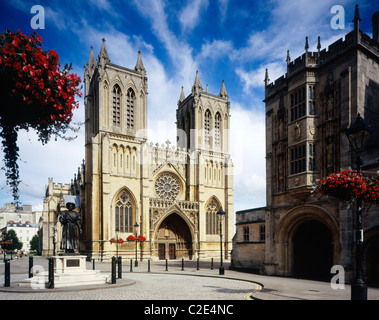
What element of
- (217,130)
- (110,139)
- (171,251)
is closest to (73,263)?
(110,139)

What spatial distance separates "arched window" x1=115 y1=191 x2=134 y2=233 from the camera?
137ft

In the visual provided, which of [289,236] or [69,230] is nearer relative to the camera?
[69,230]

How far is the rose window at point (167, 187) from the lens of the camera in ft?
155

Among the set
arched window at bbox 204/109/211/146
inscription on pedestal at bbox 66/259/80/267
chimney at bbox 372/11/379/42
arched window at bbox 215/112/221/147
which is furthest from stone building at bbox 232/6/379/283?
arched window at bbox 215/112/221/147

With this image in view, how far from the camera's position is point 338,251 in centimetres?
1673

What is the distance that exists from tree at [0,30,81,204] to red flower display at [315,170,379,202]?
23.5 ft

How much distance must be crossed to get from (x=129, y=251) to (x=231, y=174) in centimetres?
1946

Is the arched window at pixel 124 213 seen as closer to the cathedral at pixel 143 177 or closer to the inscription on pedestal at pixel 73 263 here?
the cathedral at pixel 143 177

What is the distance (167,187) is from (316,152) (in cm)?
3124

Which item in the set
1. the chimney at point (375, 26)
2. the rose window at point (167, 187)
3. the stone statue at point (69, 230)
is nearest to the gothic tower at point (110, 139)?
the rose window at point (167, 187)

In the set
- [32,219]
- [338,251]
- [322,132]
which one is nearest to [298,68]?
[322,132]

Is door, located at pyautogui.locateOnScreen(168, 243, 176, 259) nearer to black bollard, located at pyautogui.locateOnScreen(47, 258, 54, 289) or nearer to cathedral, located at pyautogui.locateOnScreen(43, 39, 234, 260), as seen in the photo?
cathedral, located at pyautogui.locateOnScreen(43, 39, 234, 260)

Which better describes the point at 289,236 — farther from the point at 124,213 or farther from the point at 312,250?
the point at 124,213

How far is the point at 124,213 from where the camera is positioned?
4238 centimetres
